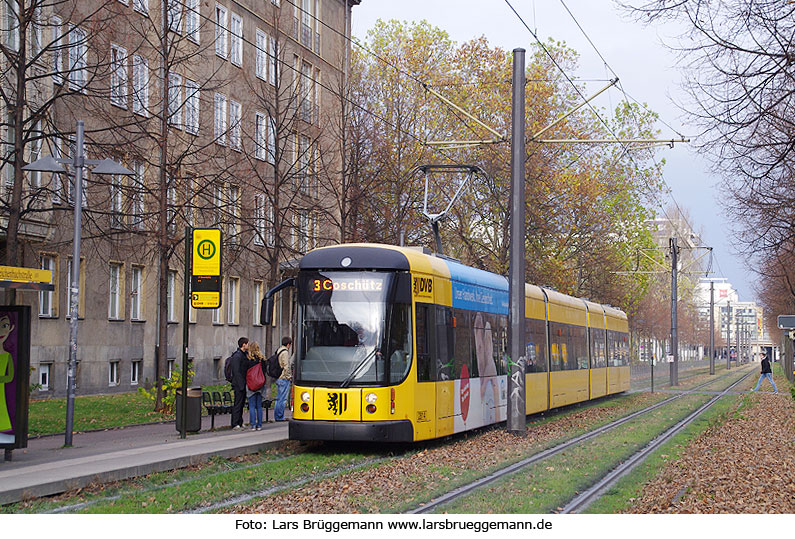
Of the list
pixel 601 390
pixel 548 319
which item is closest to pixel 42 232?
pixel 548 319

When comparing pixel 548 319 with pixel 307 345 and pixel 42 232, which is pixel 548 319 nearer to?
pixel 307 345

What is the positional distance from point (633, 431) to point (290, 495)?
471 inches

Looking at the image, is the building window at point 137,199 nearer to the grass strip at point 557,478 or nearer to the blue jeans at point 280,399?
the blue jeans at point 280,399

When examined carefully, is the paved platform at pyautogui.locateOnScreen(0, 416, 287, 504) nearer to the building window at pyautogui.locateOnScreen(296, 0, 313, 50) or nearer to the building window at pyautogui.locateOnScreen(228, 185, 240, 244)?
the building window at pyautogui.locateOnScreen(228, 185, 240, 244)

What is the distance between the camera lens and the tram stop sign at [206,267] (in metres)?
18.4

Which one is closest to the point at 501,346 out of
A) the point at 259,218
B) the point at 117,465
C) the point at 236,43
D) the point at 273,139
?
the point at 259,218

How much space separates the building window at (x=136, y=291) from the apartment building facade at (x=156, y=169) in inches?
2.1

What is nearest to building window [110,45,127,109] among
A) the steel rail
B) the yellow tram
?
the yellow tram

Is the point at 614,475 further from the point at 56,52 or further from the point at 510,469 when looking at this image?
the point at 56,52

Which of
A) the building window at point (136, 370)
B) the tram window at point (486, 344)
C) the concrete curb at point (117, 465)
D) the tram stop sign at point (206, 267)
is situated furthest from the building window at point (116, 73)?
the building window at point (136, 370)

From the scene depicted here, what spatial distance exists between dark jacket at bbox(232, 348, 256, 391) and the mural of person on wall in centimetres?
590

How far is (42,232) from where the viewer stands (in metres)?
28.0

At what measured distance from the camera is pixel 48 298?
1181 inches

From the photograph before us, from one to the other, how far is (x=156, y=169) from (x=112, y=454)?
18788 millimetres
